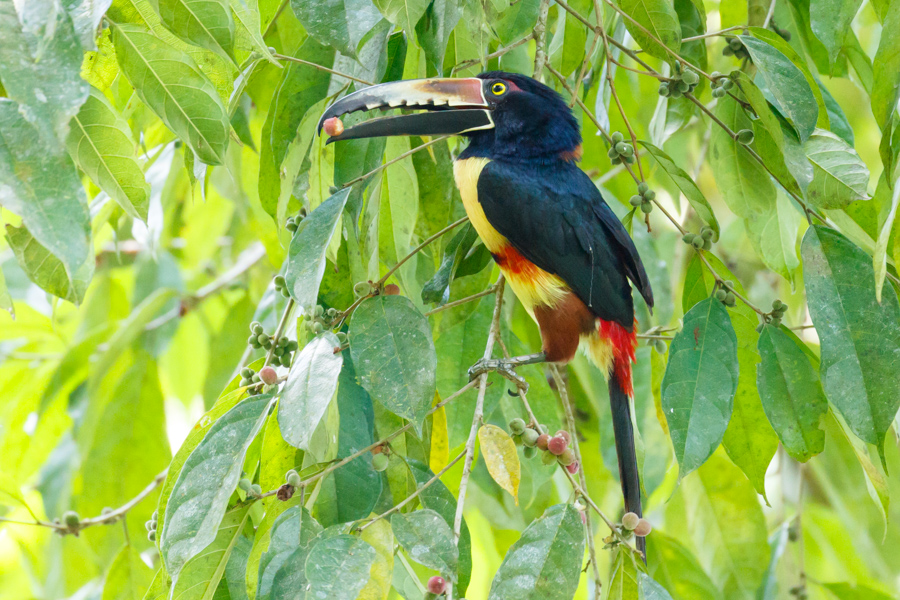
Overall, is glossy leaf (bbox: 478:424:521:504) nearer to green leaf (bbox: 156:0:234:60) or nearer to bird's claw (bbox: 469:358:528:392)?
bird's claw (bbox: 469:358:528:392)

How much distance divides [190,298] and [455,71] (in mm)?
1836

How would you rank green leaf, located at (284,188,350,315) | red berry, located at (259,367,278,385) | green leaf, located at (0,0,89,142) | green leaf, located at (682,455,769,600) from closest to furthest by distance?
green leaf, located at (0,0,89,142), green leaf, located at (284,188,350,315), red berry, located at (259,367,278,385), green leaf, located at (682,455,769,600)

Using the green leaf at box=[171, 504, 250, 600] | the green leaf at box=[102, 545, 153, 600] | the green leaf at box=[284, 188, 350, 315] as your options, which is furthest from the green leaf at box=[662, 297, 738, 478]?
the green leaf at box=[102, 545, 153, 600]

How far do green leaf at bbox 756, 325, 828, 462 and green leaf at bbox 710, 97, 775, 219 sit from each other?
35 cm

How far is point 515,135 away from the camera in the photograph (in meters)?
2.10

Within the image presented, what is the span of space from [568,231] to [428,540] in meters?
0.95

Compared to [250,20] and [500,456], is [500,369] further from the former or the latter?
[250,20]

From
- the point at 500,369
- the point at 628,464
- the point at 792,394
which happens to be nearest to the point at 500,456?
the point at 500,369

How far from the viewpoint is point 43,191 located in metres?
0.97

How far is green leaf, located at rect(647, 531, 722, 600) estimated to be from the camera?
6.70 feet

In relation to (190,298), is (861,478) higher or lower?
lower

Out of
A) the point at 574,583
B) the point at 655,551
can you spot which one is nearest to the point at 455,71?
the point at 574,583

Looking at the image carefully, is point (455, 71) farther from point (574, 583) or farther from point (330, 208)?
point (574, 583)

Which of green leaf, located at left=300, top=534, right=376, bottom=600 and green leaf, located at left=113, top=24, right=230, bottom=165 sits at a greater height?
green leaf, located at left=113, top=24, right=230, bottom=165
